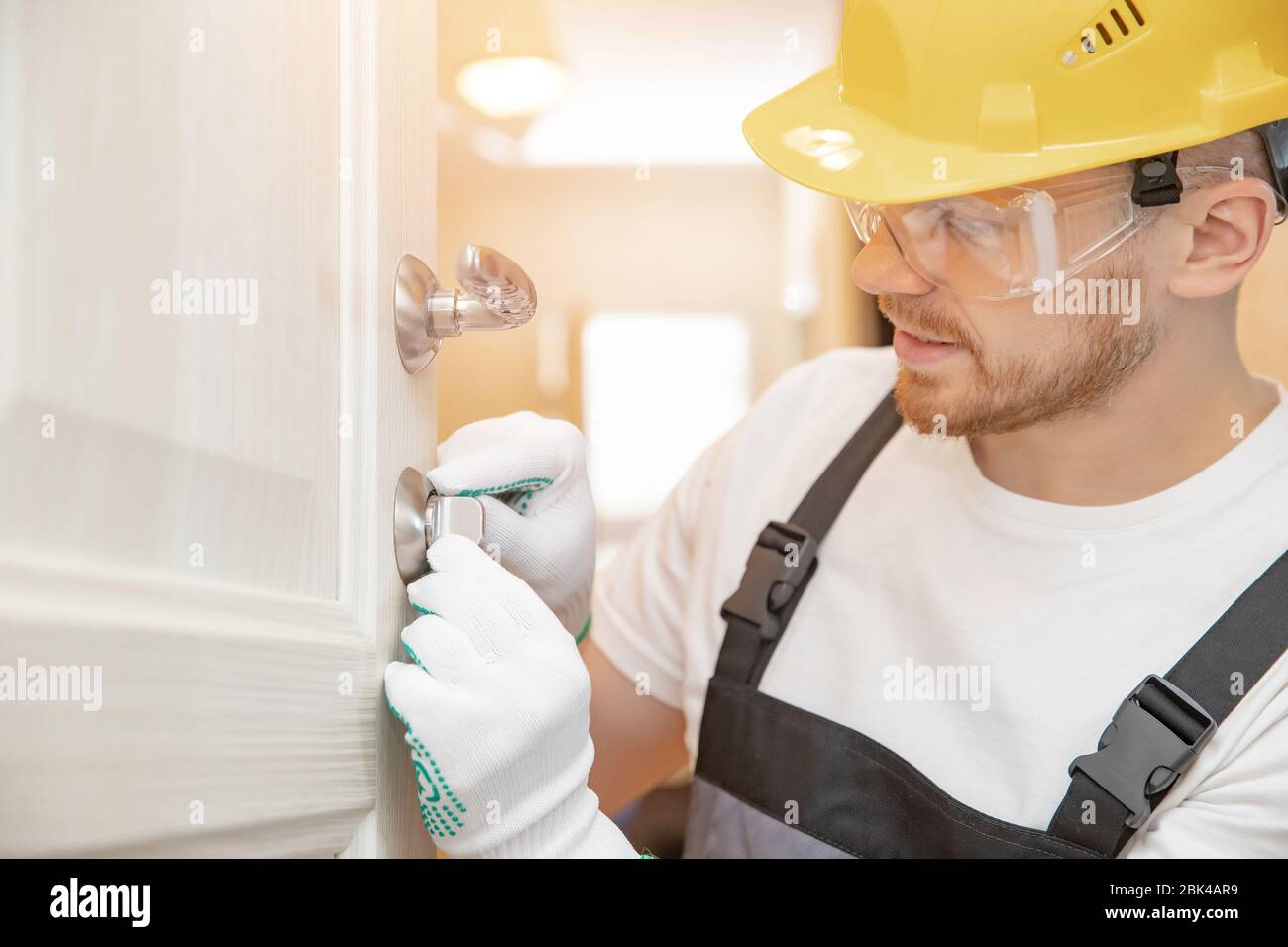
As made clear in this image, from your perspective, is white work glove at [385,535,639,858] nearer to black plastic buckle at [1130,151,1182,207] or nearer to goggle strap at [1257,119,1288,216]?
black plastic buckle at [1130,151,1182,207]

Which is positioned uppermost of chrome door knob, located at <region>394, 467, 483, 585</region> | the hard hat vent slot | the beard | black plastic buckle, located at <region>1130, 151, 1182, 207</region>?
the hard hat vent slot

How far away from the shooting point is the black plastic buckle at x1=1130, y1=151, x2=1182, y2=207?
0.89m

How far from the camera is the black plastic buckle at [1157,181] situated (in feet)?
2.92

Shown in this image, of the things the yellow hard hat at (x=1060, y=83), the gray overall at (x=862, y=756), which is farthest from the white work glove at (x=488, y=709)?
the yellow hard hat at (x=1060, y=83)

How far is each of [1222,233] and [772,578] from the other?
538mm

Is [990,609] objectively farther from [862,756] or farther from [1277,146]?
[1277,146]

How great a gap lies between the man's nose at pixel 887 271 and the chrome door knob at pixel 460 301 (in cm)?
43

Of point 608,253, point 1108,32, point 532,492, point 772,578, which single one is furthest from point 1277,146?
point 608,253

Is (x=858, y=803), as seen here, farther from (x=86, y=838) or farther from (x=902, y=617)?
(x=86, y=838)

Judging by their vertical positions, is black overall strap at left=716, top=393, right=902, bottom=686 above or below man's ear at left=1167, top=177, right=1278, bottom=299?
below

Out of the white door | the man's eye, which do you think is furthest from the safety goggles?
the white door

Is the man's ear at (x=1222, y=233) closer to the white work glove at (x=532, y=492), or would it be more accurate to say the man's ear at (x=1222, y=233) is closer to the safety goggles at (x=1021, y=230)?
the safety goggles at (x=1021, y=230)

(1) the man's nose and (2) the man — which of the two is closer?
(2) the man
